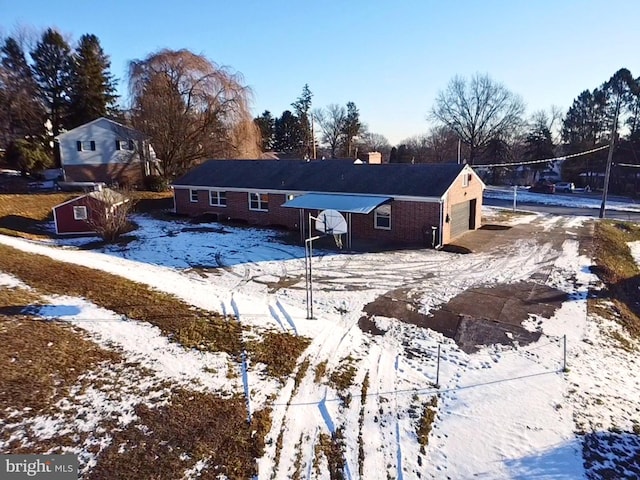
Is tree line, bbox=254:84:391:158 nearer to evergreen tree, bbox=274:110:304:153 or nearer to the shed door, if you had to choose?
evergreen tree, bbox=274:110:304:153

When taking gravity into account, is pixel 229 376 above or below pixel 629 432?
above

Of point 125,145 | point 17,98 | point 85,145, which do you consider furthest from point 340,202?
point 17,98

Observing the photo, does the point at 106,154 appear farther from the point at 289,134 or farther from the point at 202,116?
the point at 289,134

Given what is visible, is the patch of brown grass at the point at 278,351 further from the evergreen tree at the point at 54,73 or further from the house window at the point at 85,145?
the evergreen tree at the point at 54,73

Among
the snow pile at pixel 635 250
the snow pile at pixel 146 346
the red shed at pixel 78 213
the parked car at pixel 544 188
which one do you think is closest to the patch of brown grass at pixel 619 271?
the snow pile at pixel 635 250

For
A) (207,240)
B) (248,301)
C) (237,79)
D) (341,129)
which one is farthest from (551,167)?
(248,301)

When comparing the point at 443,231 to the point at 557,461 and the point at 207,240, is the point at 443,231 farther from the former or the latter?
the point at 557,461
